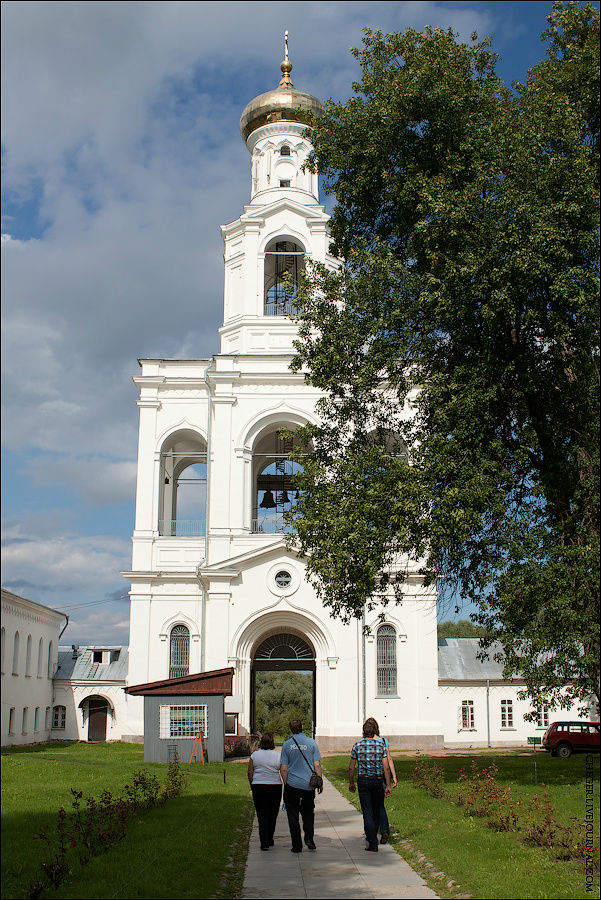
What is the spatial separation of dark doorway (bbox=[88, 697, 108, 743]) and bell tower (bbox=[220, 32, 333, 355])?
17.4m

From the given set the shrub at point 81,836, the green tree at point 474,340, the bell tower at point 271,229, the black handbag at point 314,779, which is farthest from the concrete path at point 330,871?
the bell tower at point 271,229

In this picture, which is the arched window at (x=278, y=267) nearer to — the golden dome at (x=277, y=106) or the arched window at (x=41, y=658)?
the golden dome at (x=277, y=106)

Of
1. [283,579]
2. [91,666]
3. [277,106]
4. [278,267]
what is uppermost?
[277,106]

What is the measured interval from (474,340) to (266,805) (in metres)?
9.69

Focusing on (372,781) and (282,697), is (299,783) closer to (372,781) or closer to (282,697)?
(372,781)

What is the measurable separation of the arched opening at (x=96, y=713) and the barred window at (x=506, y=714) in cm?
1740

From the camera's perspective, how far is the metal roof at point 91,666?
40.6 m

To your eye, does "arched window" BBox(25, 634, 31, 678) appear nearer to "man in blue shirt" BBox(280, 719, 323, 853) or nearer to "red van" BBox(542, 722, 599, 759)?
"red van" BBox(542, 722, 599, 759)

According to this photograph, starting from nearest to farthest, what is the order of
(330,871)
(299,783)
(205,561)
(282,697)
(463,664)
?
(330,871)
(299,783)
(205,561)
(463,664)
(282,697)

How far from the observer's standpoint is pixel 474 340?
55.2ft

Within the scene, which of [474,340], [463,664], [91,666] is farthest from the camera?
[91,666]

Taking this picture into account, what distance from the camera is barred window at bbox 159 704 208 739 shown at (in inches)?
854

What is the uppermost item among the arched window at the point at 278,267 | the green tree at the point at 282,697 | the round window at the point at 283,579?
the arched window at the point at 278,267

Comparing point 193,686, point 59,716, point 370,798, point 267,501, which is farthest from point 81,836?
point 59,716
